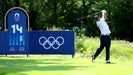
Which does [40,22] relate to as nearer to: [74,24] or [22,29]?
[74,24]

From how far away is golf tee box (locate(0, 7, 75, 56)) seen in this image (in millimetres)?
25047

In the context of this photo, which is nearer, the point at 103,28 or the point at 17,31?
the point at 103,28

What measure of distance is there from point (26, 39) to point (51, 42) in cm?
126

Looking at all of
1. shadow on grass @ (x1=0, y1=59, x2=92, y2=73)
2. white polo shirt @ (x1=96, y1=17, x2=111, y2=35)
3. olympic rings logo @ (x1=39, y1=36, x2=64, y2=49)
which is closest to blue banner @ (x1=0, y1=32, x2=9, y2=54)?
olympic rings logo @ (x1=39, y1=36, x2=64, y2=49)

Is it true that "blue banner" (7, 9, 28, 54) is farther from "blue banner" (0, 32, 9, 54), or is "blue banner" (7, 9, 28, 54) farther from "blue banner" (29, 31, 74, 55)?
"blue banner" (29, 31, 74, 55)

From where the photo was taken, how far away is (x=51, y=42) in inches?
998

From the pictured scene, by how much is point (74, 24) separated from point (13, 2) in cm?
909

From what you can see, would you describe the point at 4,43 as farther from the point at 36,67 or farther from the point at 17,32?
the point at 36,67

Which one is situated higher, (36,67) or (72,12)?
(72,12)

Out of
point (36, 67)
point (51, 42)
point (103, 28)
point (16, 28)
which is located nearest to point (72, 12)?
point (51, 42)

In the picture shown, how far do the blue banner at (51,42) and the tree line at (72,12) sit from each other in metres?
37.4

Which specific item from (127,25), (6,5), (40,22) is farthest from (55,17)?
(127,25)

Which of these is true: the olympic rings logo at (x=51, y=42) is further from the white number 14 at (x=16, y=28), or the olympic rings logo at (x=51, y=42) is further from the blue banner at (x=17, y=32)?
the white number 14 at (x=16, y=28)

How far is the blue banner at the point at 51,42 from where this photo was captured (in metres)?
25.1
